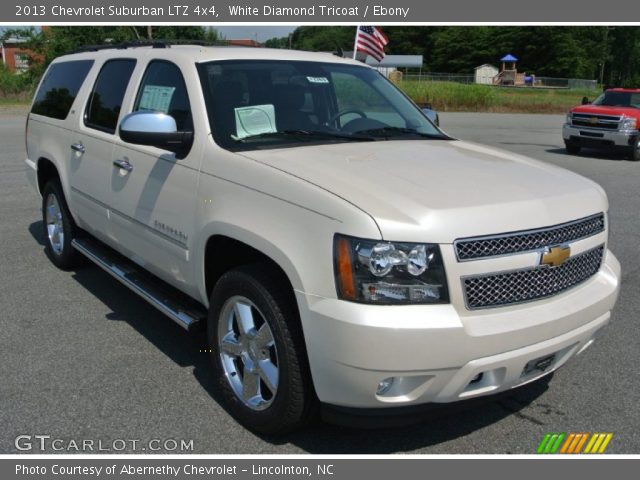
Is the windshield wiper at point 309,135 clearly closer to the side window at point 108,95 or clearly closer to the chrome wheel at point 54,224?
the side window at point 108,95

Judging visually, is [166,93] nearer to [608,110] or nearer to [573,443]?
[573,443]

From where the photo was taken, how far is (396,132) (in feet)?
13.7

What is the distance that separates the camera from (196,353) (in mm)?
4266

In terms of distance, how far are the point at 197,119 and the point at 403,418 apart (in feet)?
6.60

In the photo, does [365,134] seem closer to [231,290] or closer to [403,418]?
[231,290]

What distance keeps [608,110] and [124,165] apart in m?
14.8

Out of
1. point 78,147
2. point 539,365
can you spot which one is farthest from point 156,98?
point 539,365

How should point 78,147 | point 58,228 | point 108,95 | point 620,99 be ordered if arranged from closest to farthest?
point 108,95, point 78,147, point 58,228, point 620,99

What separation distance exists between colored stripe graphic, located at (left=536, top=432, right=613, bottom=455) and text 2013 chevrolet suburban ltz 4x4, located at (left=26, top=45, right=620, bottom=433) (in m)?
0.45

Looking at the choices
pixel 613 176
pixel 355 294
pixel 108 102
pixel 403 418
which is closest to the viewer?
pixel 355 294

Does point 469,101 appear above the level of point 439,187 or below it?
below

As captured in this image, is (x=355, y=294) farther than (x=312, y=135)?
No
